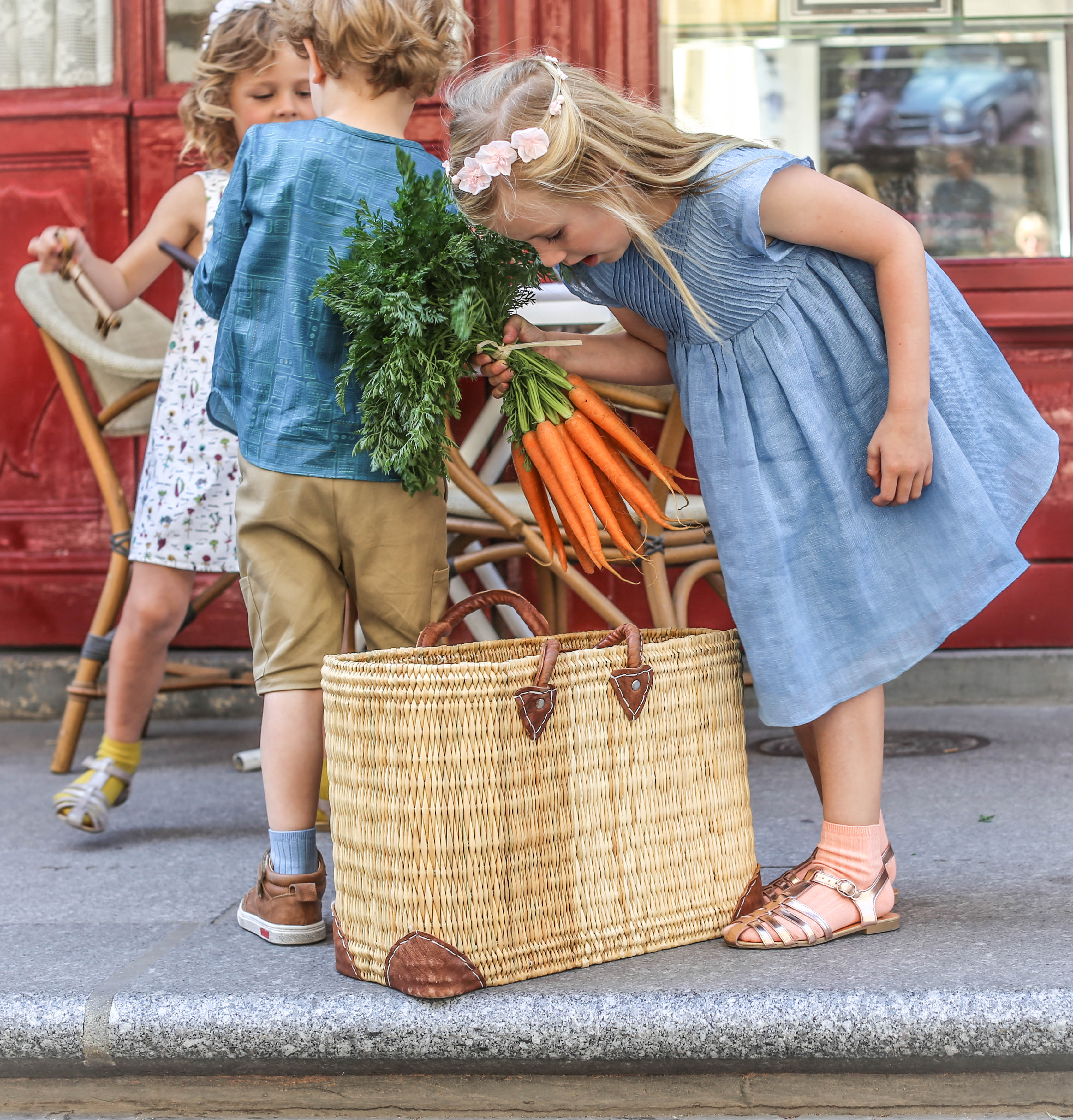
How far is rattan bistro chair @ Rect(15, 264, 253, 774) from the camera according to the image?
→ 10.4ft

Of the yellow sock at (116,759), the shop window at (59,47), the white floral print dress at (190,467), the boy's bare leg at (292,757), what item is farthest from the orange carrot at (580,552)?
the shop window at (59,47)

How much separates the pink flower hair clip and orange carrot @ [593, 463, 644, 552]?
50 centimetres

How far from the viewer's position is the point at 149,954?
6.41 feet

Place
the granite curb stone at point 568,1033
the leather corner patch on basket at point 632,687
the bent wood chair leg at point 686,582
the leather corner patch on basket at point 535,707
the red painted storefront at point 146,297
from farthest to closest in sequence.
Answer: the red painted storefront at point 146,297
the bent wood chair leg at point 686,582
the leather corner patch on basket at point 632,687
the leather corner patch on basket at point 535,707
the granite curb stone at point 568,1033

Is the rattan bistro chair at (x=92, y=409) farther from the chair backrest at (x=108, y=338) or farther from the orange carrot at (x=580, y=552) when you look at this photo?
the orange carrot at (x=580, y=552)

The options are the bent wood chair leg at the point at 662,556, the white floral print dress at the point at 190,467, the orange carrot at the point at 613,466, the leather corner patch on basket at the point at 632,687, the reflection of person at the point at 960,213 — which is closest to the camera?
the leather corner patch on basket at the point at 632,687

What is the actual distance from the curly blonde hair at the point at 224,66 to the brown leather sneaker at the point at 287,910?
149 centimetres

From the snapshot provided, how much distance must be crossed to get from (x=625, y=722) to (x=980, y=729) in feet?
6.32

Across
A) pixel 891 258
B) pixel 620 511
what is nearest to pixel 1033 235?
pixel 891 258

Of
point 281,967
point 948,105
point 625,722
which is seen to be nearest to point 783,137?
point 948,105

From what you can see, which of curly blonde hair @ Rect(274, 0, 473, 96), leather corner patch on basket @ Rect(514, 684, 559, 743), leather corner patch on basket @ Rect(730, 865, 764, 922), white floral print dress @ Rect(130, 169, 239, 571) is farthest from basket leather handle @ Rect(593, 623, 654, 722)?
white floral print dress @ Rect(130, 169, 239, 571)

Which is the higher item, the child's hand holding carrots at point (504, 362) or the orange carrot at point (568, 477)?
the child's hand holding carrots at point (504, 362)

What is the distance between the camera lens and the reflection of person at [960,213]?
3875 millimetres

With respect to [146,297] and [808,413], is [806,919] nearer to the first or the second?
[808,413]
